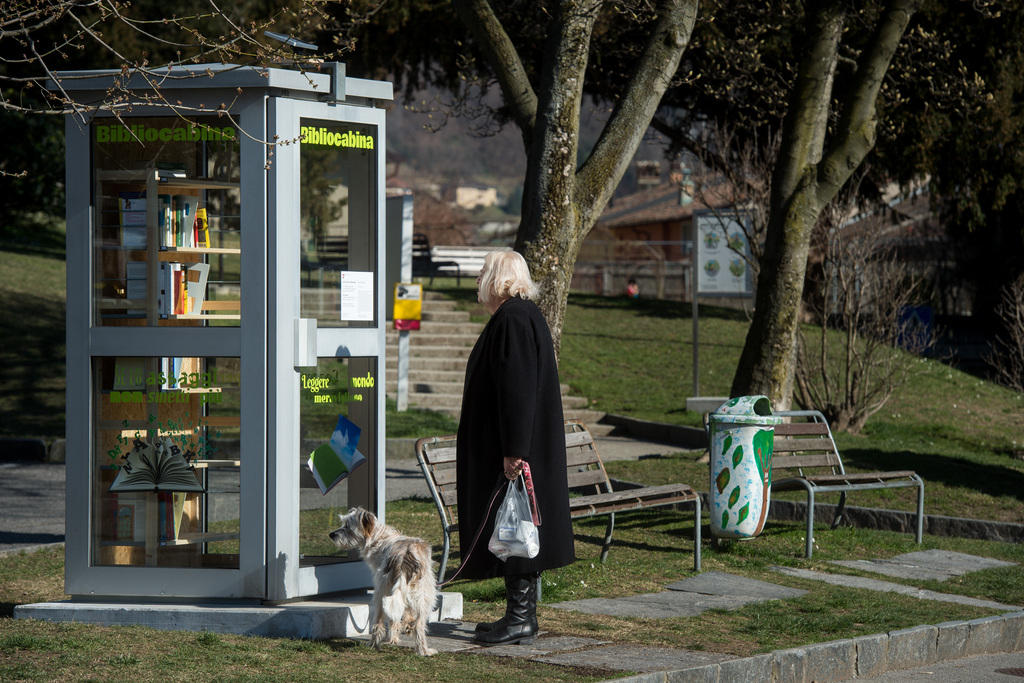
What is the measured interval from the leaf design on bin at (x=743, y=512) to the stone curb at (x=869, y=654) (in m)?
2.11

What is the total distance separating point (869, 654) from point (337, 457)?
3.05 meters

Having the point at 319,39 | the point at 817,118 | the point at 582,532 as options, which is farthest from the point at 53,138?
the point at 582,532

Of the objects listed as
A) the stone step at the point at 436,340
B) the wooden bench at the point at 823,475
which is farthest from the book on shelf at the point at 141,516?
the stone step at the point at 436,340

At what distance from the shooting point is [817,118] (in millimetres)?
13812

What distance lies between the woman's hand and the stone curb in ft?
3.85

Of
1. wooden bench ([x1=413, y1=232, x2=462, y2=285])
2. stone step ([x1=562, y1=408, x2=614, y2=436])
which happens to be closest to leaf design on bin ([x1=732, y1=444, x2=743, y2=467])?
stone step ([x1=562, y1=408, x2=614, y2=436])

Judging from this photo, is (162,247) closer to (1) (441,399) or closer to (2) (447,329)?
(1) (441,399)

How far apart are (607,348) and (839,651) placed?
1776 centimetres

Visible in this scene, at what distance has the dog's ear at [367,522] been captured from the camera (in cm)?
596

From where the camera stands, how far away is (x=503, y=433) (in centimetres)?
586

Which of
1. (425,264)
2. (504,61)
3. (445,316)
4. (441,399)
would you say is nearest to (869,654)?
(504,61)

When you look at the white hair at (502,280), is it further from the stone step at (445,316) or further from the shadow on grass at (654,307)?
the shadow on grass at (654,307)

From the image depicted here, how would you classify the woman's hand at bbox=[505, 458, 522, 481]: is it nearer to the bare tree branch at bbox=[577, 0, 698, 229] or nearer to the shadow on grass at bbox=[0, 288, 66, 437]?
the bare tree branch at bbox=[577, 0, 698, 229]

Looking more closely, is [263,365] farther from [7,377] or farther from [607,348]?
[607,348]
